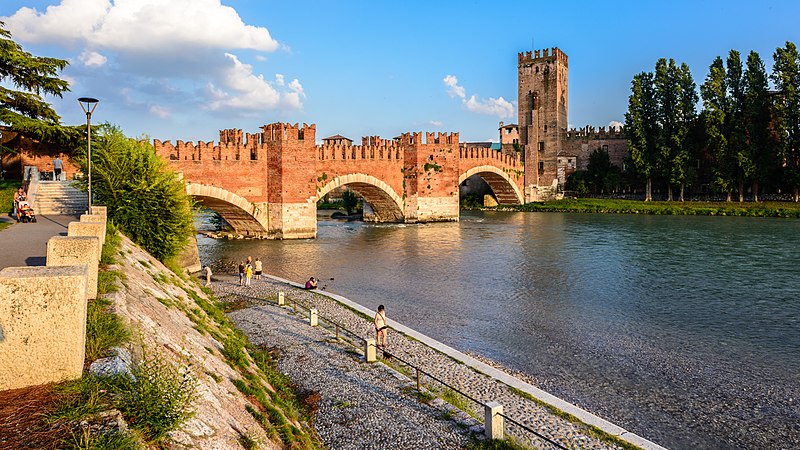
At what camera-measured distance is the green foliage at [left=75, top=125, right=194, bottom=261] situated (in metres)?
15.3

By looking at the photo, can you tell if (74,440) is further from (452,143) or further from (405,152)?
(452,143)

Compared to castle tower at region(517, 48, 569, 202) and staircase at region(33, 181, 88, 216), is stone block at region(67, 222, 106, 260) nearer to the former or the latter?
staircase at region(33, 181, 88, 216)

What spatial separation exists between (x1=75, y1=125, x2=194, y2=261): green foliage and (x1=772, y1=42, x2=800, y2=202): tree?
157 feet

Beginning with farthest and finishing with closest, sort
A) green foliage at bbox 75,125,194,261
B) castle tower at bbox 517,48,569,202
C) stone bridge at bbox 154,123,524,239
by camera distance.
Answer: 1. castle tower at bbox 517,48,569,202
2. stone bridge at bbox 154,123,524,239
3. green foliage at bbox 75,125,194,261

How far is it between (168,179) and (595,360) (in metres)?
12.1

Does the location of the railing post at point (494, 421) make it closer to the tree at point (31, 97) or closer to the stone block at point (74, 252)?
the stone block at point (74, 252)

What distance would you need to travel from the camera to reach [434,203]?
139 ft

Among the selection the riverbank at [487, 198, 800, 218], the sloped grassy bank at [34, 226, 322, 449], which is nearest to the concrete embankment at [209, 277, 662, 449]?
the sloped grassy bank at [34, 226, 322, 449]

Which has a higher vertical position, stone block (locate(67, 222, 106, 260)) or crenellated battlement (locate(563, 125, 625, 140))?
crenellated battlement (locate(563, 125, 625, 140))

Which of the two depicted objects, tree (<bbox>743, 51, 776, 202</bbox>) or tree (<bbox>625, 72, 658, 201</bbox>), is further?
tree (<bbox>625, 72, 658, 201</bbox>)

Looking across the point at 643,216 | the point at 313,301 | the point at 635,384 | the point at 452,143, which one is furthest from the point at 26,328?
the point at 643,216

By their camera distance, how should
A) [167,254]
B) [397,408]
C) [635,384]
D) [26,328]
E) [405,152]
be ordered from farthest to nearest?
1. [405,152]
2. [167,254]
3. [635,384]
4. [397,408]
5. [26,328]

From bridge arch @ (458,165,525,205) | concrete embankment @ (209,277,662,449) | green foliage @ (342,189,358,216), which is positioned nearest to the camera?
concrete embankment @ (209,277,662,449)

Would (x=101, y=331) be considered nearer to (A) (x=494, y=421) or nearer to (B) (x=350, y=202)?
(A) (x=494, y=421)
